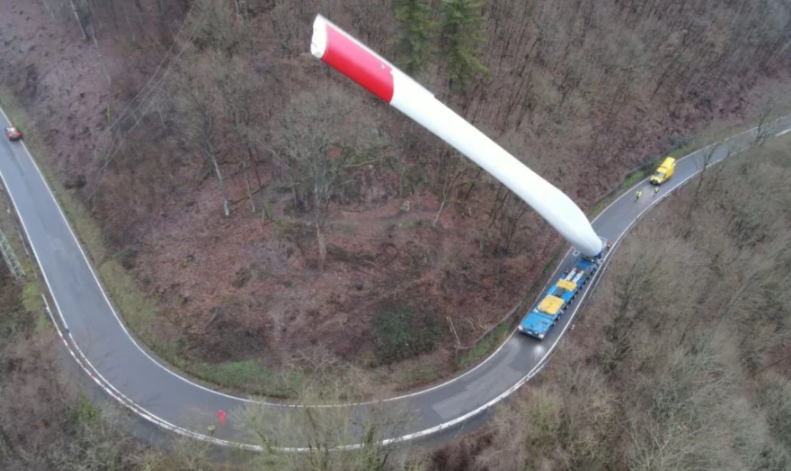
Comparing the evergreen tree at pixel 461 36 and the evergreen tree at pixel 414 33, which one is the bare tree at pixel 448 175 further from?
the evergreen tree at pixel 414 33

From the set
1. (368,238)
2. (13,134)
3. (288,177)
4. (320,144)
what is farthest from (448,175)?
(13,134)

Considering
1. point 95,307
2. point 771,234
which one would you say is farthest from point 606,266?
point 95,307

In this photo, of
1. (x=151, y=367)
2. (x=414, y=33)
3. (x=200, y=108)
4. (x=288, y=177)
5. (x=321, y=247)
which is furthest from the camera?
(x=288, y=177)

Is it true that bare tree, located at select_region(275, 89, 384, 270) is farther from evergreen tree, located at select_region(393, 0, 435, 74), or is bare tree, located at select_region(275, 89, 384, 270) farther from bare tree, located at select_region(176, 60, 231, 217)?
evergreen tree, located at select_region(393, 0, 435, 74)

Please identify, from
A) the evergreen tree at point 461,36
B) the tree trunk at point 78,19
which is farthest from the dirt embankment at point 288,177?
the evergreen tree at point 461,36

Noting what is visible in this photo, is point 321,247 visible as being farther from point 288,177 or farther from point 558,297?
point 558,297
